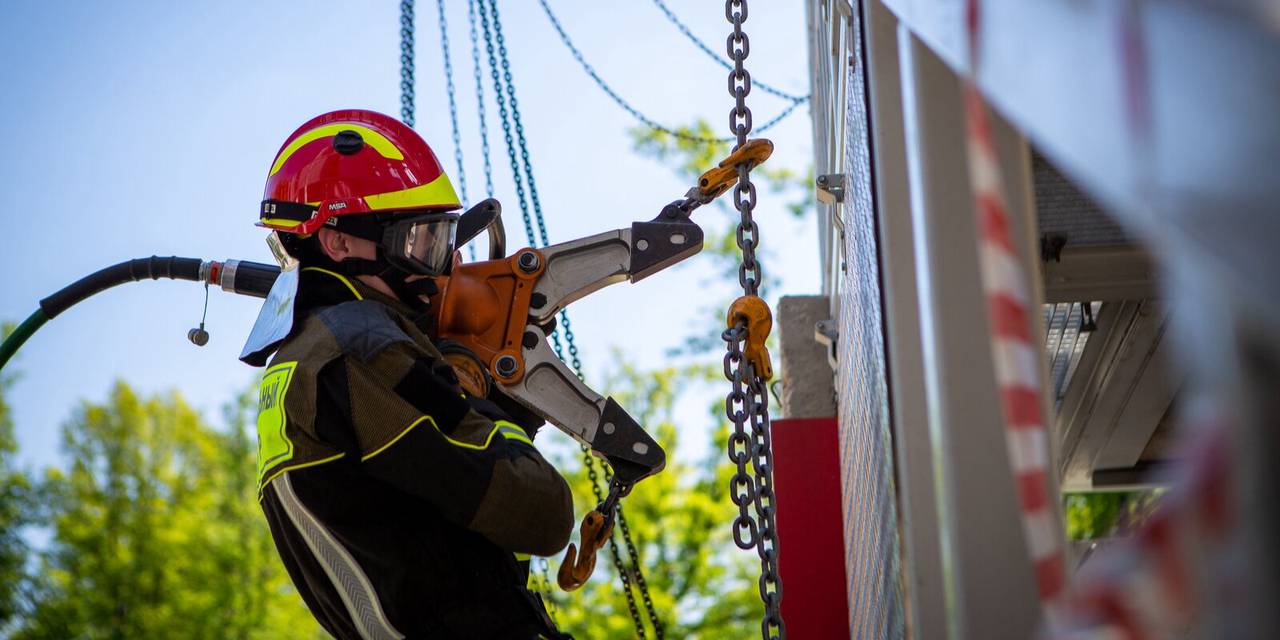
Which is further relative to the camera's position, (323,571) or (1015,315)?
(323,571)

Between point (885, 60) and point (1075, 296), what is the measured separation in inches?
84.8

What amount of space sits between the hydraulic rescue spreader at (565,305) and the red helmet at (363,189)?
1.17 ft

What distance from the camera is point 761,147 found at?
15.3 ft

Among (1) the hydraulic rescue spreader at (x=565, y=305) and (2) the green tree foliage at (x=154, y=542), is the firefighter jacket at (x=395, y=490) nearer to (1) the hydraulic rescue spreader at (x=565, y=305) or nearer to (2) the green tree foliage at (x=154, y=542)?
(1) the hydraulic rescue spreader at (x=565, y=305)

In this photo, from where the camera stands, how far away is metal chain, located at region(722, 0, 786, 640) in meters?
4.19

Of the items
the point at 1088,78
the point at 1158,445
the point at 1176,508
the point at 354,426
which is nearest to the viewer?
the point at 1176,508

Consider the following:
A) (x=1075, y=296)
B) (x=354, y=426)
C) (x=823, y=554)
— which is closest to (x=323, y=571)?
(x=354, y=426)

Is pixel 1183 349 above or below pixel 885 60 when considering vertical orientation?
below

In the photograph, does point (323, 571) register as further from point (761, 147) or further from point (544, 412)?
point (761, 147)

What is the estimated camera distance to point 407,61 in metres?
6.81

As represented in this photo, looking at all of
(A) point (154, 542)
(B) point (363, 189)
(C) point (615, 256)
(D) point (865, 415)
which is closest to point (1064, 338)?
(D) point (865, 415)

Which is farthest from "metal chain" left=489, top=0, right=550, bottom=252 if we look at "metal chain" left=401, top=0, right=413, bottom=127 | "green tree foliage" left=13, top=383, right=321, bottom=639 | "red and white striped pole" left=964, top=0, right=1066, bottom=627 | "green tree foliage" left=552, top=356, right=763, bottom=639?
"green tree foliage" left=13, top=383, right=321, bottom=639

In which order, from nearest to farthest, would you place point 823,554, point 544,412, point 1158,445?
1. point 544,412
2. point 823,554
3. point 1158,445

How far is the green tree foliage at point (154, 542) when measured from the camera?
24.8 m
